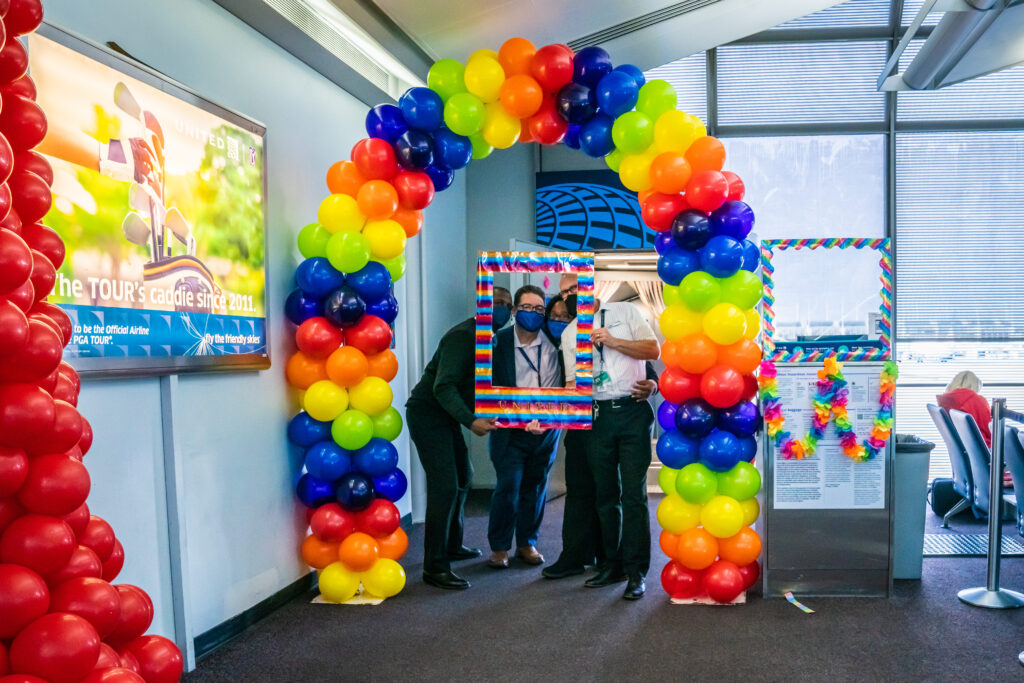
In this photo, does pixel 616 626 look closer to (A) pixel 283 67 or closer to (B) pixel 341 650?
(B) pixel 341 650

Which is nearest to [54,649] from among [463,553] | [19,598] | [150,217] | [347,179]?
[19,598]

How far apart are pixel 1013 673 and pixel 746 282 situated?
1.82 m

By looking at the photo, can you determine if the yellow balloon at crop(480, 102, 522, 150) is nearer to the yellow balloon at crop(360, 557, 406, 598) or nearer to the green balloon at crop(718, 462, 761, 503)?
the green balloon at crop(718, 462, 761, 503)

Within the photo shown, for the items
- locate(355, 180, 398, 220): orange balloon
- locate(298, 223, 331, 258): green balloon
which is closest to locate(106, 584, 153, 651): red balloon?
locate(298, 223, 331, 258): green balloon

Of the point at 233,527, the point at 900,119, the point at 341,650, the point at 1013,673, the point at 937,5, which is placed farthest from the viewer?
the point at 900,119

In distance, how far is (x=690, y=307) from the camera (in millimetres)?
3912

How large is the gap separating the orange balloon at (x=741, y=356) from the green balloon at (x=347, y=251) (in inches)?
67.5

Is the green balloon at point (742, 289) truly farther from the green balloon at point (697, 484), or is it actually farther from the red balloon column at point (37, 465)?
the red balloon column at point (37, 465)

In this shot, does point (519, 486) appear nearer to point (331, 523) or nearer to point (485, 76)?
point (331, 523)

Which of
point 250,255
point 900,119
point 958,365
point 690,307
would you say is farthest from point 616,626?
point 900,119

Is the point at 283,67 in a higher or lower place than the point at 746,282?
higher

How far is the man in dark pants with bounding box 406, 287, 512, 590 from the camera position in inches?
173

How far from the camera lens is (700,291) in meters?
3.83

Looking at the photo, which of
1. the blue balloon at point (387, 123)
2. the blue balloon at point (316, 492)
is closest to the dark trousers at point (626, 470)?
the blue balloon at point (316, 492)
